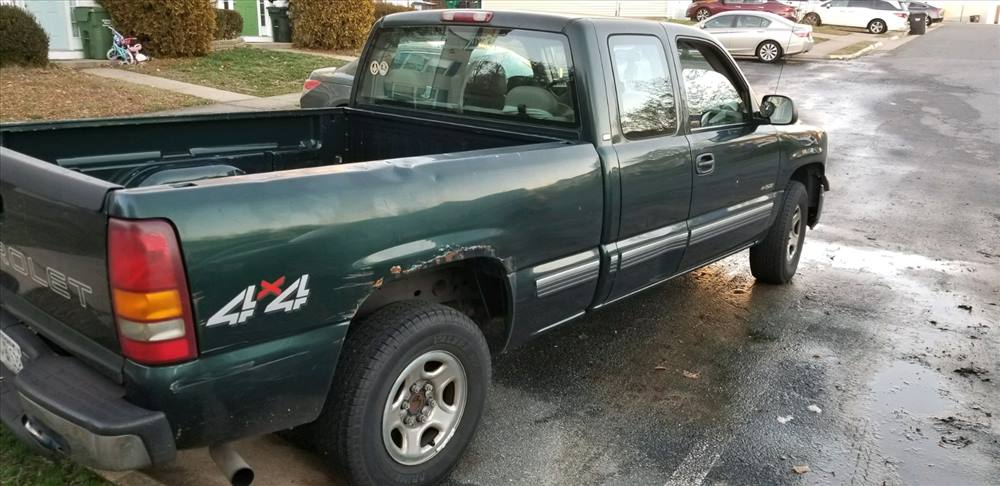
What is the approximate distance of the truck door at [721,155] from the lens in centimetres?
441

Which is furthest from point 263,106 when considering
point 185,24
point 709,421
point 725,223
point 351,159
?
point 709,421

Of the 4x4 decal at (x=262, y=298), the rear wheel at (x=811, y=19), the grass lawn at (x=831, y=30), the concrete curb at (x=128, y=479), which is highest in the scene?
the rear wheel at (x=811, y=19)

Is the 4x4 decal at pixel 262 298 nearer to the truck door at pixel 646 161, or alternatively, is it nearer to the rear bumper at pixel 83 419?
the rear bumper at pixel 83 419

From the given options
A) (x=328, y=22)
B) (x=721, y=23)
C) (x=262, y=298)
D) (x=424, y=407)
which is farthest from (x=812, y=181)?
(x=721, y=23)

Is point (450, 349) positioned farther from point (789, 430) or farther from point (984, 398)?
point (984, 398)

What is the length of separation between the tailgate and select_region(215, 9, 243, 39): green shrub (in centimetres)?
1690

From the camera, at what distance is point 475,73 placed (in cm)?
421

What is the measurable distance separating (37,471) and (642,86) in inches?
124

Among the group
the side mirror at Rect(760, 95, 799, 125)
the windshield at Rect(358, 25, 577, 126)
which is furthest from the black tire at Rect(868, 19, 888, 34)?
the windshield at Rect(358, 25, 577, 126)

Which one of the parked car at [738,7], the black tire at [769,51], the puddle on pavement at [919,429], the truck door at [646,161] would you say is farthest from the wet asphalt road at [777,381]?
the parked car at [738,7]

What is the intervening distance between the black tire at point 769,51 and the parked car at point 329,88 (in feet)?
60.5

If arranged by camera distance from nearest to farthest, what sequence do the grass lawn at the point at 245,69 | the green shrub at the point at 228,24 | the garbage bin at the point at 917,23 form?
the grass lawn at the point at 245,69
the green shrub at the point at 228,24
the garbage bin at the point at 917,23

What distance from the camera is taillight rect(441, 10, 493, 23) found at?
4141 millimetres

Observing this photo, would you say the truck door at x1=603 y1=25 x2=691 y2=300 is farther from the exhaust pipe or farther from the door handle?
the exhaust pipe
